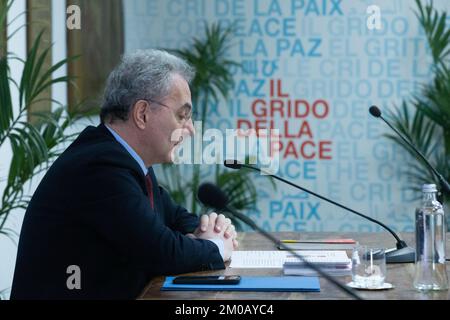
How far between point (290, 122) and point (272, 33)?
59cm

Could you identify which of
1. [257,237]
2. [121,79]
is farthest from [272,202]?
[121,79]

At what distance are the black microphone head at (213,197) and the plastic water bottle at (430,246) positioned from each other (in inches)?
17.0

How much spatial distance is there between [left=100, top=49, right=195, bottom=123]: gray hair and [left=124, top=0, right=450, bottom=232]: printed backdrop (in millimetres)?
2996

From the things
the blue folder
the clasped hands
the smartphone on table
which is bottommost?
the blue folder

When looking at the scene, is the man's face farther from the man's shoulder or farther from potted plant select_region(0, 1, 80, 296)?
potted plant select_region(0, 1, 80, 296)

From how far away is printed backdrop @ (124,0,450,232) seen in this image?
5.06 meters

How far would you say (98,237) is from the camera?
1875 millimetres

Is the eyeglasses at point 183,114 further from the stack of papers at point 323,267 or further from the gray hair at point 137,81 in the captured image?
the stack of papers at point 323,267

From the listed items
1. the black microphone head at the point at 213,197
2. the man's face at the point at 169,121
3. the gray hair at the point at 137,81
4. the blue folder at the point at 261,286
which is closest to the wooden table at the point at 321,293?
the blue folder at the point at 261,286

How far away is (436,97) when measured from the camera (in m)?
4.62

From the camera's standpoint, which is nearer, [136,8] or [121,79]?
[121,79]

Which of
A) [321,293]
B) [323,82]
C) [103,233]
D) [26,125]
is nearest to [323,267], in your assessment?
[321,293]

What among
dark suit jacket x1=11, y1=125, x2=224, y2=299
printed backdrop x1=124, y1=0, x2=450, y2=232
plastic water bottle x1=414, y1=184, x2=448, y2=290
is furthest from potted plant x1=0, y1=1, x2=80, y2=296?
printed backdrop x1=124, y1=0, x2=450, y2=232
